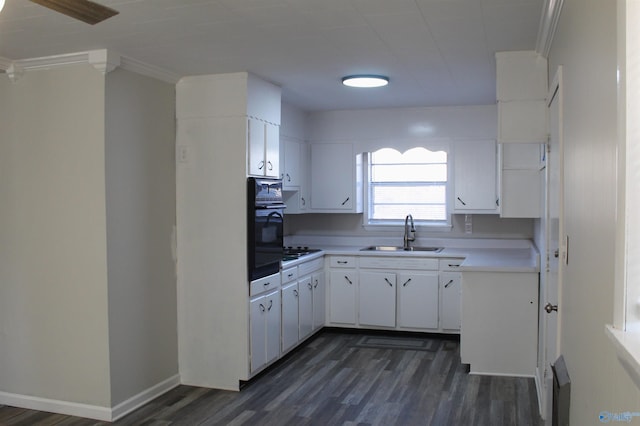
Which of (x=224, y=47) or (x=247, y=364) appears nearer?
(x=224, y=47)

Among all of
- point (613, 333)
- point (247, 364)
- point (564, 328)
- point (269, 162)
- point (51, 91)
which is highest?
point (51, 91)

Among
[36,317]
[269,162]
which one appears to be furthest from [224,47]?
[36,317]

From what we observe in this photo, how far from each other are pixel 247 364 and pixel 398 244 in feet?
8.66

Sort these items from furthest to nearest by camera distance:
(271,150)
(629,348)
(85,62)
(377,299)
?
1. (377,299)
2. (271,150)
3. (85,62)
4. (629,348)

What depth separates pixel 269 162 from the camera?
15.5 feet

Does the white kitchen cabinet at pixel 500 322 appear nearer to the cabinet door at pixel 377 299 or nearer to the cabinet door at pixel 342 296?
the cabinet door at pixel 377 299

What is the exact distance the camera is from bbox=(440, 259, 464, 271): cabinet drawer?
18.6 ft

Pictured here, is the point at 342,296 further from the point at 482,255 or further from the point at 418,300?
the point at 482,255

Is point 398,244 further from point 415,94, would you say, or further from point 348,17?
point 348,17

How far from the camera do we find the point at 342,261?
19.7 feet

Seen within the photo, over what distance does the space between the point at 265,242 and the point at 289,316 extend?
89 cm

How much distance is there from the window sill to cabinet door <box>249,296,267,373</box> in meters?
3.37

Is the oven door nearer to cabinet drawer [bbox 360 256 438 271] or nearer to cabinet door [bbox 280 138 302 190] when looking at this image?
cabinet door [bbox 280 138 302 190]

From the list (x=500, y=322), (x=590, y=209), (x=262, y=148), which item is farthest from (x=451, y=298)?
(x=590, y=209)
